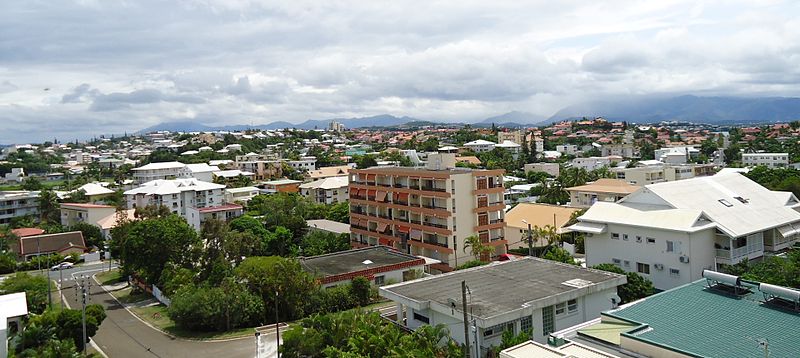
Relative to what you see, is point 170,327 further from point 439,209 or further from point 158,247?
point 439,209

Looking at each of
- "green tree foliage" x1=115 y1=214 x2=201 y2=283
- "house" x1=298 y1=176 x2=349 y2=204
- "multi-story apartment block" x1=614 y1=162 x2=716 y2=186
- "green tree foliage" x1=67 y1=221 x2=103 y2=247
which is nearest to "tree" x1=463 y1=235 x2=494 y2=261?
"green tree foliage" x1=115 y1=214 x2=201 y2=283

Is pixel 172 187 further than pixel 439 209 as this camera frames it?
Yes

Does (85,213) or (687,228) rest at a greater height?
(687,228)

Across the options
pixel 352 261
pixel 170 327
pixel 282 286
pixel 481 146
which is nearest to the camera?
pixel 282 286

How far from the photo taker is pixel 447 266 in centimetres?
4275

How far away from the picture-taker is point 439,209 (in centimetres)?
4344

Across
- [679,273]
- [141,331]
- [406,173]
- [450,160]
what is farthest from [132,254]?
[679,273]

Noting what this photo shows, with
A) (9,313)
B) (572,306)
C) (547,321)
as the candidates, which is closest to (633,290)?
(572,306)

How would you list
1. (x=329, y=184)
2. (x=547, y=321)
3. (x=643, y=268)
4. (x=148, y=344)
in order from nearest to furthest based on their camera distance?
(x=547, y=321) < (x=148, y=344) < (x=643, y=268) < (x=329, y=184)

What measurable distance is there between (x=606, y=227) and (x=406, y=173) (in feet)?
54.9

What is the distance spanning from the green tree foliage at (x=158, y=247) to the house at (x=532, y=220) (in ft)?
82.7

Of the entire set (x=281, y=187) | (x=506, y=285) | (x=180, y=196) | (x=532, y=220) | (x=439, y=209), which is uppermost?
(x=439, y=209)

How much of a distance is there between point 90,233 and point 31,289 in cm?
2798

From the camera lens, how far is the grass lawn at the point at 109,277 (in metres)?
45.2
